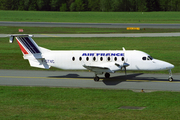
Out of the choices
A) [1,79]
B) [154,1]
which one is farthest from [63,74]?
[154,1]

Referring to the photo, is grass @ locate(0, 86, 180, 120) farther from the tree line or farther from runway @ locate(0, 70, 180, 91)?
the tree line

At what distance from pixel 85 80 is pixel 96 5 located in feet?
501

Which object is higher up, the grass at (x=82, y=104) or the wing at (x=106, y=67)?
the wing at (x=106, y=67)

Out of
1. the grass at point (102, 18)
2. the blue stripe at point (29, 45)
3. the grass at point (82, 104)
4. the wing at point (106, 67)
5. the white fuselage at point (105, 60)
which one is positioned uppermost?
the grass at point (102, 18)

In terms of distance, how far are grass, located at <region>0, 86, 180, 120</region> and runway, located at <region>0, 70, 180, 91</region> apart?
206 centimetres

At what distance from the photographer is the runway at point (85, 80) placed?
26.4m

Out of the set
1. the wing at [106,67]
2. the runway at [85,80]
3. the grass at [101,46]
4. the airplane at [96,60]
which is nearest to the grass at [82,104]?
the runway at [85,80]

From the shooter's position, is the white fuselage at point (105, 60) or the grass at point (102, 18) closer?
the white fuselage at point (105, 60)

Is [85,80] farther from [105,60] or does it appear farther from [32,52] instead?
[32,52]

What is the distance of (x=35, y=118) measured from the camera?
55.6 feet

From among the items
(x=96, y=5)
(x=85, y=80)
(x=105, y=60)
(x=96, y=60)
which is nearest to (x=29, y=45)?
(x=85, y=80)

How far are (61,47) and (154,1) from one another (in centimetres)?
12848

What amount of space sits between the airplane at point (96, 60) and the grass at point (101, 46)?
6.46 m

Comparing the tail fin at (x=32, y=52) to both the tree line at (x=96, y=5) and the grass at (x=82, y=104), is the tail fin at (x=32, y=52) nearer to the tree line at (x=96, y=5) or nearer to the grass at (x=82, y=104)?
the grass at (x=82, y=104)
